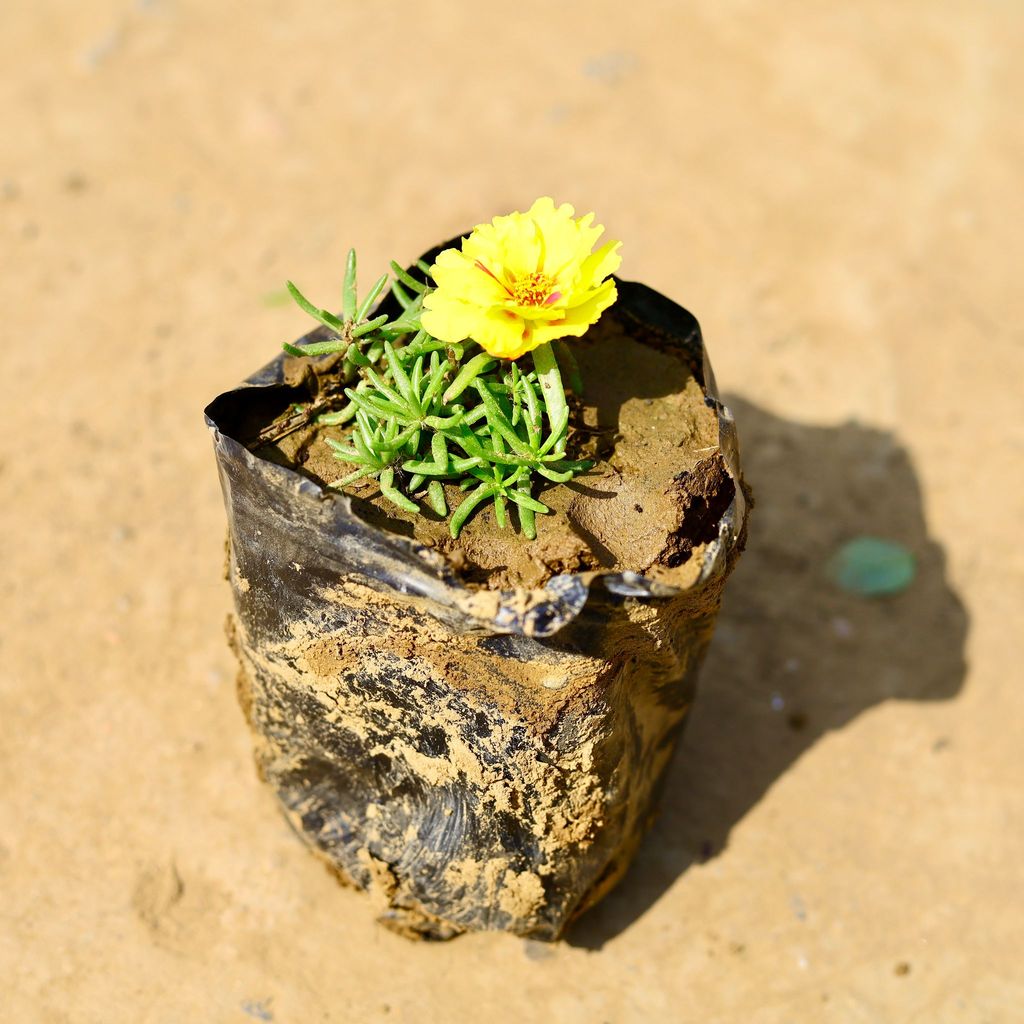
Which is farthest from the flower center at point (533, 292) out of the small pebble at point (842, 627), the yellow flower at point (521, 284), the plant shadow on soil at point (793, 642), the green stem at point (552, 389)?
the small pebble at point (842, 627)

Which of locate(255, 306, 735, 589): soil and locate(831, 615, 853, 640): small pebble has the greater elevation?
locate(255, 306, 735, 589): soil

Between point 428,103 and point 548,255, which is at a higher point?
point 548,255

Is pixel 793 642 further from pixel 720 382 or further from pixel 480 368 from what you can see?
pixel 480 368

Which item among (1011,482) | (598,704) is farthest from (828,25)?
(598,704)

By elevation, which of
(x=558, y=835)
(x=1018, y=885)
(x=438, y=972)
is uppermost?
(x=558, y=835)

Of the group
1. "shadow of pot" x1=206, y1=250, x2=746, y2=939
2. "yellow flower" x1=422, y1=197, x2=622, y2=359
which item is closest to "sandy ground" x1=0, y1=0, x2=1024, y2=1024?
"shadow of pot" x1=206, y1=250, x2=746, y2=939

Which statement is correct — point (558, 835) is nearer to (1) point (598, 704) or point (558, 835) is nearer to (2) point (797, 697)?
(1) point (598, 704)

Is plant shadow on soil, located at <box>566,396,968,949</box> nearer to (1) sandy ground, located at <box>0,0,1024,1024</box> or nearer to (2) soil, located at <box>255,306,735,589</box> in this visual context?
(1) sandy ground, located at <box>0,0,1024,1024</box>
